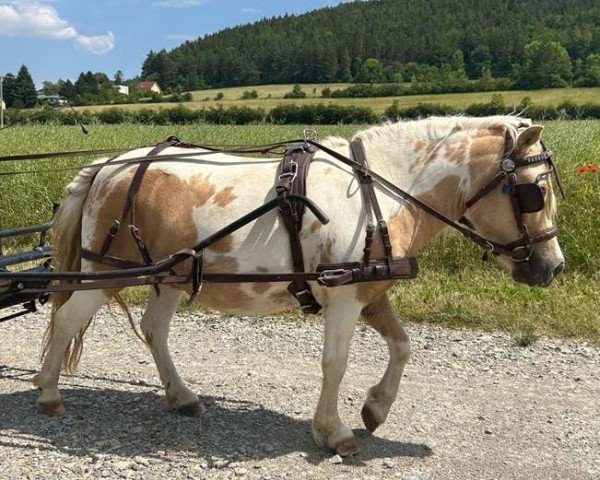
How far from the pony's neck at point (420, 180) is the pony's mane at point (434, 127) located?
46 mm

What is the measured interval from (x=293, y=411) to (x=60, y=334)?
1683mm

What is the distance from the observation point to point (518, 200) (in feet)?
12.0

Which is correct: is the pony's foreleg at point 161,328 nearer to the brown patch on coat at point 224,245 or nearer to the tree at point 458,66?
the brown patch on coat at point 224,245

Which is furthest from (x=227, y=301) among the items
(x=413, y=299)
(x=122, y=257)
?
(x=413, y=299)

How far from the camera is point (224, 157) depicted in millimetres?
4414

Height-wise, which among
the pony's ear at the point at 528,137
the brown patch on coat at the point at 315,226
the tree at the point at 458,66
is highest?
the tree at the point at 458,66

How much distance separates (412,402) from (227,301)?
157 cm

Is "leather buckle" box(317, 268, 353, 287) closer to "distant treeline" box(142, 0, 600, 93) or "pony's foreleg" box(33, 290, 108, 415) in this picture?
"pony's foreleg" box(33, 290, 108, 415)

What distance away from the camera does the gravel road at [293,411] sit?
12.3ft

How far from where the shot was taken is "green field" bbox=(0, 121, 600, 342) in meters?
6.22

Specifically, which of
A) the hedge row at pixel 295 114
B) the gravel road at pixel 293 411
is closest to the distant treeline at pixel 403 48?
the hedge row at pixel 295 114

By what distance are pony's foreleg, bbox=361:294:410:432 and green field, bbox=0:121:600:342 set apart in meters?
0.67

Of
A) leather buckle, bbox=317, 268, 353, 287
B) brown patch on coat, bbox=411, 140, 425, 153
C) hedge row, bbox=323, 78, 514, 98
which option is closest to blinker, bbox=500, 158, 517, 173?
brown patch on coat, bbox=411, 140, 425, 153

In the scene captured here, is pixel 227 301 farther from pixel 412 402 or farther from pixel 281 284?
pixel 412 402
